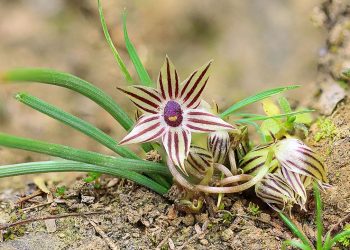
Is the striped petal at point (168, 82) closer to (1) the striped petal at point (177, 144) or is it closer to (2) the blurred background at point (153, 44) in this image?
(1) the striped petal at point (177, 144)

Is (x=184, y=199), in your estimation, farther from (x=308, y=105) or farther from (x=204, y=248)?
(x=308, y=105)

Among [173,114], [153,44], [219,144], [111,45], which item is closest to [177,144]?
[173,114]

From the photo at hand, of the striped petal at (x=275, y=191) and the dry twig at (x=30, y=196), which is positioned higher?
the dry twig at (x=30, y=196)

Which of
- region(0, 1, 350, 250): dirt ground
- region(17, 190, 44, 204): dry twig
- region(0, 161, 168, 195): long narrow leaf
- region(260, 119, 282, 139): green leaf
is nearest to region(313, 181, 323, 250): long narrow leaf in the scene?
region(0, 1, 350, 250): dirt ground

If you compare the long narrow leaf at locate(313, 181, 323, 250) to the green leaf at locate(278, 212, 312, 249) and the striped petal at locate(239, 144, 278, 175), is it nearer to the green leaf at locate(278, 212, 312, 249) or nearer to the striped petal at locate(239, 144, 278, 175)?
the green leaf at locate(278, 212, 312, 249)

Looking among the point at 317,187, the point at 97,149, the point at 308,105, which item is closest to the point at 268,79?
the point at 308,105

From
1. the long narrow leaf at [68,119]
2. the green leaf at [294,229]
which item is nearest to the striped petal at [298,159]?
the green leaf at [294,229]
